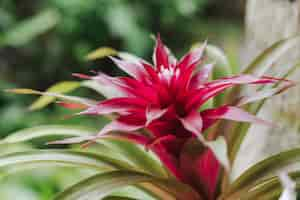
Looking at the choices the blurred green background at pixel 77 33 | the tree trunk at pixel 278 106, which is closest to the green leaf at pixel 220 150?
the tree trunk at pixel 278 106

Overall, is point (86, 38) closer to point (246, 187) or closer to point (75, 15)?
point (75, 15)

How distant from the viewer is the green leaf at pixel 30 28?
2.88 metres

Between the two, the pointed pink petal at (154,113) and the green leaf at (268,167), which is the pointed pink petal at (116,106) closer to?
the pointed pink petal at (154,113)

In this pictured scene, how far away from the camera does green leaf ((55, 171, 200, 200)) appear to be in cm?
60

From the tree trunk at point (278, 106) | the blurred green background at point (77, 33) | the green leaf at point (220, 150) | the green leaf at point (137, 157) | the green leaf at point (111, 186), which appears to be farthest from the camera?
the blurred green background at point (77, 33)

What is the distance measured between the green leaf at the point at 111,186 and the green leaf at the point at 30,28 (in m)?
2.34

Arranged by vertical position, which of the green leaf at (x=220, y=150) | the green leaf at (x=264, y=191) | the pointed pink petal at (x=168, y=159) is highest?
the pointed pink petal at (x=168, y=159)

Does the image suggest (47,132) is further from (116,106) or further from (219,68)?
(219,68)

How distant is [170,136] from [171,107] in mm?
38

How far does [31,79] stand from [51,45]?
0.28 meters

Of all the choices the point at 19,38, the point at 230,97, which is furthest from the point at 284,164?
the point at 19,38

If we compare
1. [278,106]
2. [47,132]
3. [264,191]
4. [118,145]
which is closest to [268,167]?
[264,191]

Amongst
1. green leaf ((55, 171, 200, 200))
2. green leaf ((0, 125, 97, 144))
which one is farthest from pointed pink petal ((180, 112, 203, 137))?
green leaf ((0, 125, 97, 144))

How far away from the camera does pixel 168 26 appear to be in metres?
3.49
